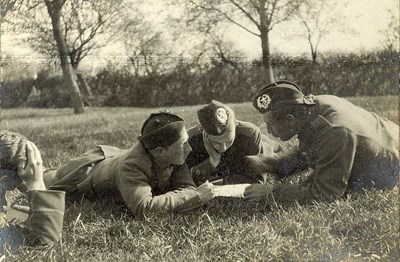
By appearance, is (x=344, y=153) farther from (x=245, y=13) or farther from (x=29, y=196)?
(x=29, y=196)

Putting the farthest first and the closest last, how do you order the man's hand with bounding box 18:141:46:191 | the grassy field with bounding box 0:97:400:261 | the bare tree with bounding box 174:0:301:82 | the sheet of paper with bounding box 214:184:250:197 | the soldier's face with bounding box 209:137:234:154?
the soldier's face with bounding box 209:137:234:154, the sheet of paper with bounding box 214:184:250:197, the bare tree with bounding box 174:0:301:82, the man's hand with bounding box 18:141:46:191, the grassy field with bounding box 0:97:400:261

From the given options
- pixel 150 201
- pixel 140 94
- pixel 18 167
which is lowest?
pixel 150 201

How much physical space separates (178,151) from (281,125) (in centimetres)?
45

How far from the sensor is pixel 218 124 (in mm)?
2834

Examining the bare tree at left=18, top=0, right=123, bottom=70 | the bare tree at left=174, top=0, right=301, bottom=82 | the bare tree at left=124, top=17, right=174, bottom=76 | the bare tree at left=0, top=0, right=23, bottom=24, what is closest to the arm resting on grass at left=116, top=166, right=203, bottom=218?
the bare tree at left=124, top=17, right=174, bottom=76

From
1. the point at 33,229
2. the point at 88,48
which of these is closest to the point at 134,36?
the point at 88,48

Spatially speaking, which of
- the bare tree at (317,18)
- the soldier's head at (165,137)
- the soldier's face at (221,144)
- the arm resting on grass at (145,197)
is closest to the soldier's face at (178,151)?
the soldier's head at (165,137)

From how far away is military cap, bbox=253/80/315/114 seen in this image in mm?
2682

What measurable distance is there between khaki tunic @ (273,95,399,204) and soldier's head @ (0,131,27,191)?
3.44 feet

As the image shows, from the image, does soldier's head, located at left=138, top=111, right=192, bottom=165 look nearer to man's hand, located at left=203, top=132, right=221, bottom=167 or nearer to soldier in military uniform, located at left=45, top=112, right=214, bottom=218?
soldier in military uniform, located at left=45, top=112, right=214, bottom=218

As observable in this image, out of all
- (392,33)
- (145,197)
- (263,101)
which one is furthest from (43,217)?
(392,33)

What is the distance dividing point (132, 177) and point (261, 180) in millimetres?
667

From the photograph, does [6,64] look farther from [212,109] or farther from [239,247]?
[239,247]

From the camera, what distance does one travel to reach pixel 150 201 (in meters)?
2.55
